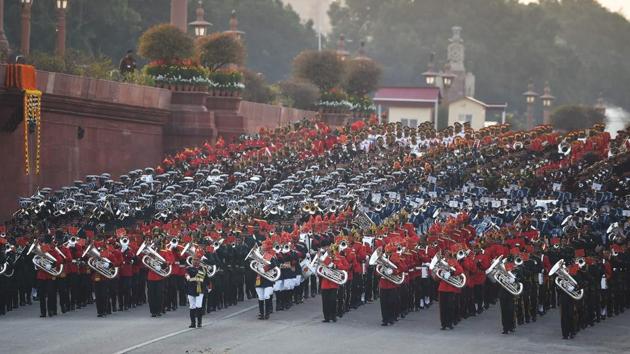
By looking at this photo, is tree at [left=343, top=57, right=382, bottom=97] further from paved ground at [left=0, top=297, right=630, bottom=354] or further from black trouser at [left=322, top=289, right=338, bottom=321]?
black trouser at [left=322, top=289, right=338, bottom=321]

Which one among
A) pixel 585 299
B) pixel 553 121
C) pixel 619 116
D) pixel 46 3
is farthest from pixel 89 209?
pixel 619 116

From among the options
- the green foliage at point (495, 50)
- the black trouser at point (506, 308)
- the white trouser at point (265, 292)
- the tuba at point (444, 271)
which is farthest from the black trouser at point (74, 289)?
the green foliage at point (495, 50)

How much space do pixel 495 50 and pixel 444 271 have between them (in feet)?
277

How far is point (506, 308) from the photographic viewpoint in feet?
80.9

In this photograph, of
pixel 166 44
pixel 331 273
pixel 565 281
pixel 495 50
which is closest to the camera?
pixel 565 281

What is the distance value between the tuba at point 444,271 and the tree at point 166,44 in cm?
2047

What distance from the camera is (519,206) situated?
33531 millimetres

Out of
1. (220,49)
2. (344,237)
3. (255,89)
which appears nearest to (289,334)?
(344,237)

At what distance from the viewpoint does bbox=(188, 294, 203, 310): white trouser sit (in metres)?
24.9

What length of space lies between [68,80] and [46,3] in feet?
92.0

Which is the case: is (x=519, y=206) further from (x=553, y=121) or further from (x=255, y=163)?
(x=553, y=121)

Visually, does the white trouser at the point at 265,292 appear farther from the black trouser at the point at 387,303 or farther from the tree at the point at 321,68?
the tree at the point at 321,68

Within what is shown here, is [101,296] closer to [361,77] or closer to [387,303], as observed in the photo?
[387,303]

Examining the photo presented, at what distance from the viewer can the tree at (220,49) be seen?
46469 millimetres
